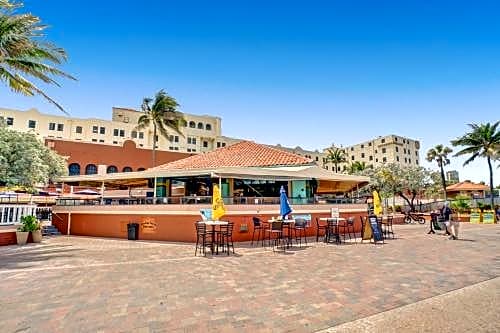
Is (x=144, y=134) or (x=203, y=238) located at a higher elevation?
(x=144, y=134)

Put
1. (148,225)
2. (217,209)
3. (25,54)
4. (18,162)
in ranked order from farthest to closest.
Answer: (18,162) → (148,225) → (25,54) → (217,209)

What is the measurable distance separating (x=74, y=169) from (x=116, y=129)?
22119mm

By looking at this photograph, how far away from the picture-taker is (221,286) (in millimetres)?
6520

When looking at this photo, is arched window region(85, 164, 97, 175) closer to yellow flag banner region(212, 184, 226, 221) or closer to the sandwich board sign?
yellow flag banner region(212, 184, 226, 221)

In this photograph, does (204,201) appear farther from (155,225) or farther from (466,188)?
(466,188)

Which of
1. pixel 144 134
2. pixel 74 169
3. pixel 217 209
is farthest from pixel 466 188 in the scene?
pixel 74 169

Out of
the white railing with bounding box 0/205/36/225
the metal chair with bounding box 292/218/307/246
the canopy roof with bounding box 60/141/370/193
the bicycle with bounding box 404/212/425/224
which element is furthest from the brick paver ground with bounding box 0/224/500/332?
the bicycle with bounding box 404/212/425/224

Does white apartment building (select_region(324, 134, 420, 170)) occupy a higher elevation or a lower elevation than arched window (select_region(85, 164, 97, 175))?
higher

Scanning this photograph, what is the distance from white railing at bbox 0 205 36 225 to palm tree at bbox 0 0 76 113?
17.4 feet

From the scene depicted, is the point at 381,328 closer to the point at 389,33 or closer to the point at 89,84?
the point at 389,33

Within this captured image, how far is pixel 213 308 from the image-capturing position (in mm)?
5137

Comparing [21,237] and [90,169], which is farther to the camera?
[90,169]

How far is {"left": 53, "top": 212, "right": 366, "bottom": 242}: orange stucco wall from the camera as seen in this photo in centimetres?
1448

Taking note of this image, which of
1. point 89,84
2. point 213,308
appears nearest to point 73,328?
point 213,308
